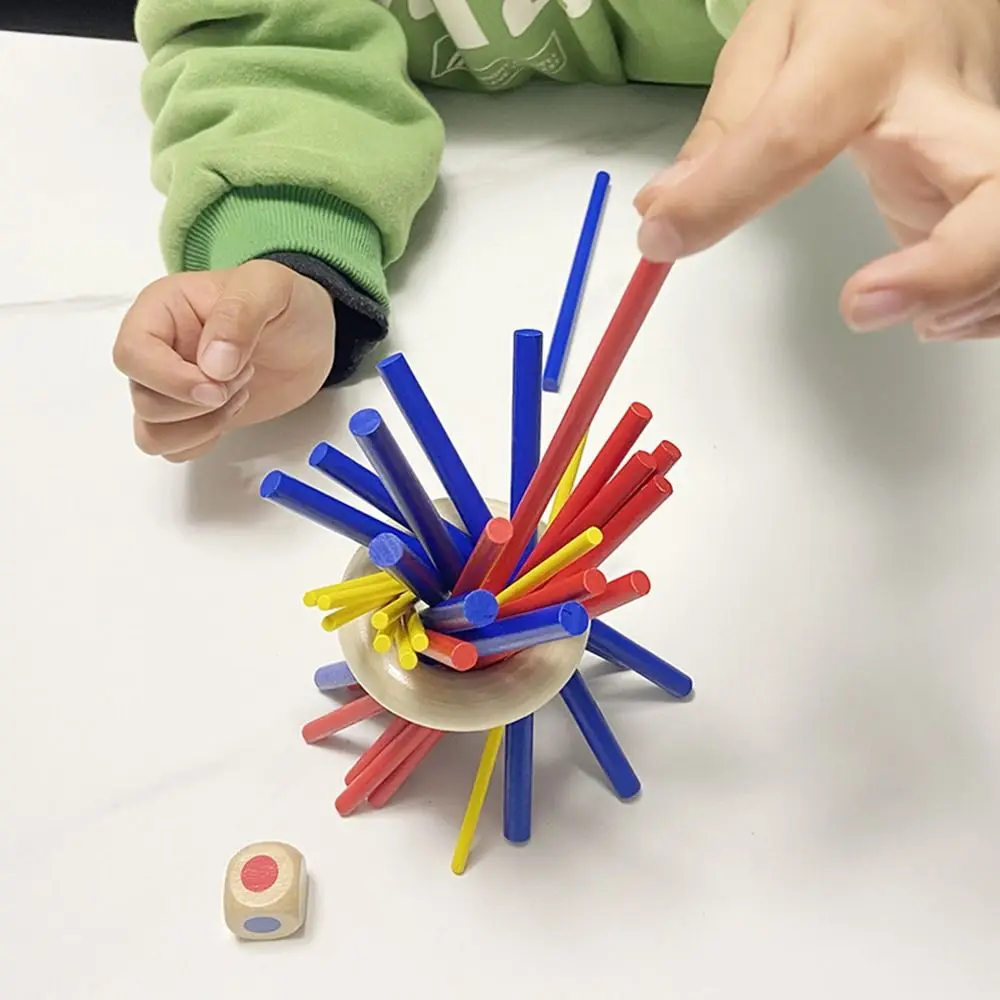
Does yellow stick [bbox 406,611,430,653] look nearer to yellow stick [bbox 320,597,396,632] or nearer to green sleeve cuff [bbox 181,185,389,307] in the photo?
yellow stick [bbox 320,597,396,632]

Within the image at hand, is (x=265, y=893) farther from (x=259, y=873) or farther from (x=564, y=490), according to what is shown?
(x=564, y=490)

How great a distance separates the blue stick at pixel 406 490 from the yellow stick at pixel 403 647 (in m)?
0.02

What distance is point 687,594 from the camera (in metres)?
0.34

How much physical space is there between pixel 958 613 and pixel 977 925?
0.09 m

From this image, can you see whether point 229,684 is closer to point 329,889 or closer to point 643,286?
point 329,889

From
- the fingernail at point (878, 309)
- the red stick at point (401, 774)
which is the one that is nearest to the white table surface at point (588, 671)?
the red stick at point (401, 774)

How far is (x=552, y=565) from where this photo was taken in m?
0.25

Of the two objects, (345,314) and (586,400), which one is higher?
(586,400)

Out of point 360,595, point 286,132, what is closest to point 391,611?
point 360,595

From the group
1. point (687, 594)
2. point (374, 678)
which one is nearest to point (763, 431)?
point (687, 594)

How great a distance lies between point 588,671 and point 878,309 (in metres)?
0.15

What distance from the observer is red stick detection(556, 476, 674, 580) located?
0.25 metres

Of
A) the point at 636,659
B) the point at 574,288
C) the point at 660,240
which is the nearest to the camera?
the point at 660,240

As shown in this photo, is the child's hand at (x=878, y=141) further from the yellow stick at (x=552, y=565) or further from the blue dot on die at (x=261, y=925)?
the blue dot on die at (x=261, y=925)
